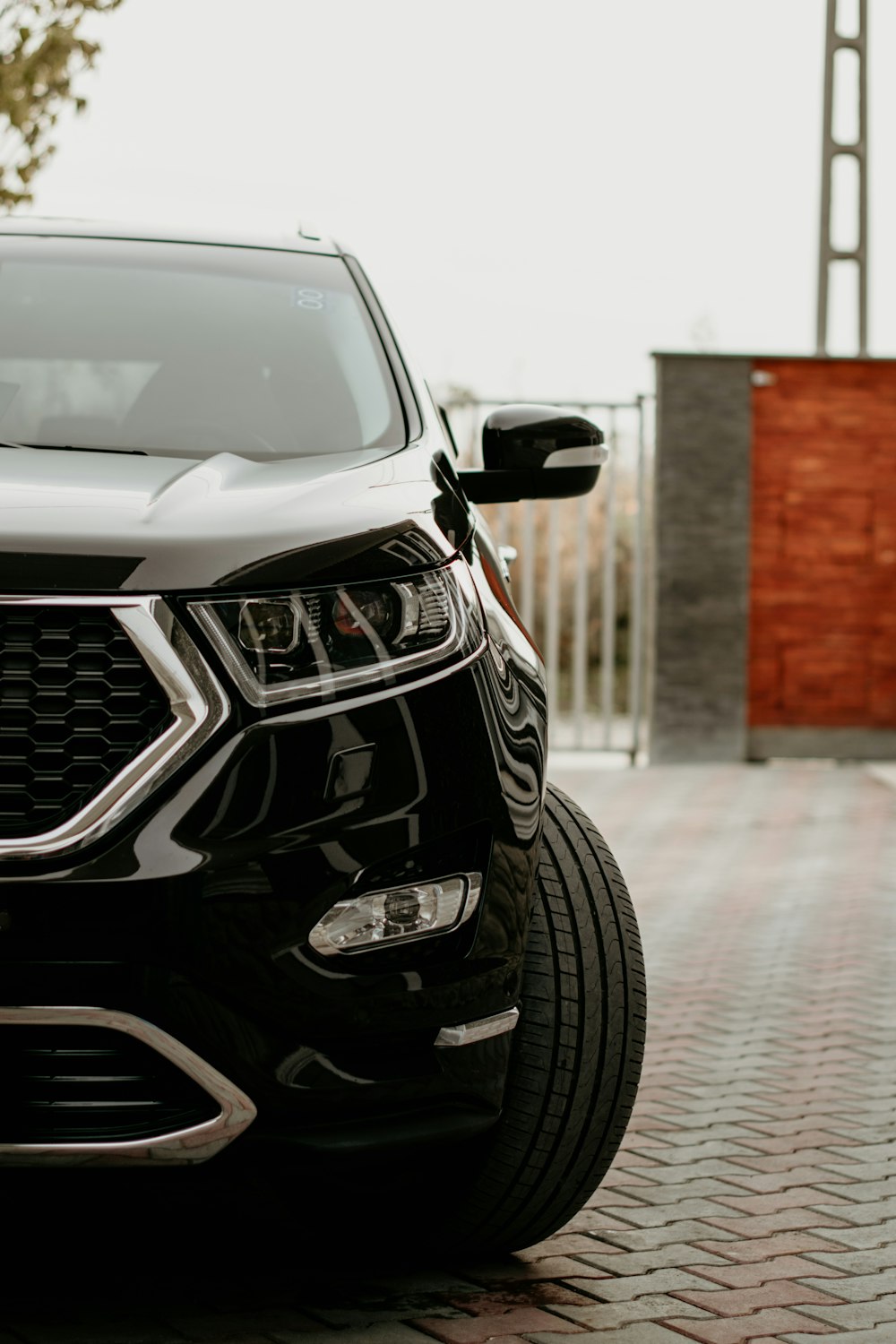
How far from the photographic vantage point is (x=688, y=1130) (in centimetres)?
368

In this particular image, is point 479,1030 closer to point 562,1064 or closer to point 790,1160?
point 562,1064

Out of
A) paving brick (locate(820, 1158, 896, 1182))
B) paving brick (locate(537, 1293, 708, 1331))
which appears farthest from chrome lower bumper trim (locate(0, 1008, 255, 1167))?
paving brick (locate(820, 1158, 896, 1182))

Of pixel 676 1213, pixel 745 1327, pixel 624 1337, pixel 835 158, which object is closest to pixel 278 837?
pixel 624 1337

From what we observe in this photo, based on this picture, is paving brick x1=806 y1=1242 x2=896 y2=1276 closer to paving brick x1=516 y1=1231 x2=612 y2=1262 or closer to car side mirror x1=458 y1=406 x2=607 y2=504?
paving brick x1=516 y1=1231 x2=612 y2=1262

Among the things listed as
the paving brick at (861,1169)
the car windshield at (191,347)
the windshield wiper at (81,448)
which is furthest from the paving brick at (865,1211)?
the windshield wiper at (81,448)

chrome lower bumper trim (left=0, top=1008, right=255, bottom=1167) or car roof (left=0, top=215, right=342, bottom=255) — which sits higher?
car roof (left=0, top=215, right=342, bottom=255)

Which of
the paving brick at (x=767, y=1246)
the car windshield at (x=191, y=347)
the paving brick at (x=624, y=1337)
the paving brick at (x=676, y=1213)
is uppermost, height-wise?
the car windshield at (x=191, y=347)

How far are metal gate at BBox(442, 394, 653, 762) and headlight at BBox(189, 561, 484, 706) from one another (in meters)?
9.53

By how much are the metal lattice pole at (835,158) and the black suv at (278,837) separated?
1219 cm

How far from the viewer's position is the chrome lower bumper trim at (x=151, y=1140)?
2.03 meters

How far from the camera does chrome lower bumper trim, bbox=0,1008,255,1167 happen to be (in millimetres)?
2033

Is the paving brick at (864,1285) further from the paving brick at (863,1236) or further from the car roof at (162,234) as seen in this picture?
the car roof at (162,234)

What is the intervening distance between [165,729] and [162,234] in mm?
1775

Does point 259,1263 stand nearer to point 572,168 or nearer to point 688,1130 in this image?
point 688,1130
